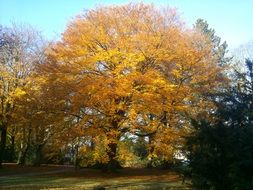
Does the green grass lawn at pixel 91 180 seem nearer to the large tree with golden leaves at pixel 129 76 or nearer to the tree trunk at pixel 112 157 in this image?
the tree trunk at pixel 112 157

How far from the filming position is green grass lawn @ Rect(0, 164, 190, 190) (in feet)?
68.0

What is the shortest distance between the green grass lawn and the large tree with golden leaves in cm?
158

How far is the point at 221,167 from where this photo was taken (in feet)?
37.8

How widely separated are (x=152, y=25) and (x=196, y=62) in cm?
395

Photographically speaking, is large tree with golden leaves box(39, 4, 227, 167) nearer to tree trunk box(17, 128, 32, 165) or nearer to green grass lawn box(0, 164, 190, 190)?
green grass lawn box(0, 164, 190, 190)

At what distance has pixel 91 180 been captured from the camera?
24672 mm

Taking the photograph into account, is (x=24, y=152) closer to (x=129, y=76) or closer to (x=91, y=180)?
(x=91, y=180)

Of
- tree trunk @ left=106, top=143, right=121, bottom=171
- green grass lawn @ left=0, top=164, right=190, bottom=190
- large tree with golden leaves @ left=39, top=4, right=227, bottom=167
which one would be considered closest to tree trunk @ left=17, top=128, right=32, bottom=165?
green grass lawn @ left=0, top=164, right=190, bottom=190

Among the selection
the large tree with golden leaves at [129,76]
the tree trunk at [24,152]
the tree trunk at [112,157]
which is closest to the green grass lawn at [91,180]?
the tree trunk at [112,157]

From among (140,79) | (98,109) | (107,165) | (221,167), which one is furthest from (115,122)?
(221,167)

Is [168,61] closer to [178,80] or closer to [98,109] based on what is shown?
[178,80]

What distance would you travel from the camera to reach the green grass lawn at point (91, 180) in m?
20.7

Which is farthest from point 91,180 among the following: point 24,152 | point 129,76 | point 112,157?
point 24,152

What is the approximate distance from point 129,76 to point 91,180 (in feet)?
22.5
